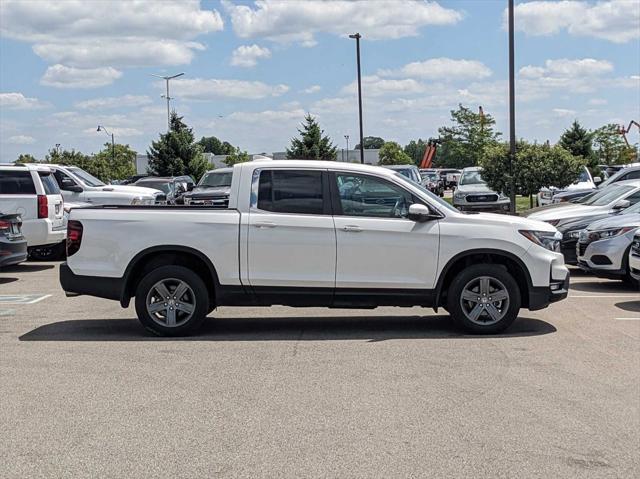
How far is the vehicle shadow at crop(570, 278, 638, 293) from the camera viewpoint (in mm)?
12734

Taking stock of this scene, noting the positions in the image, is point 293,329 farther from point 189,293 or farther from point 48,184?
point 48,184

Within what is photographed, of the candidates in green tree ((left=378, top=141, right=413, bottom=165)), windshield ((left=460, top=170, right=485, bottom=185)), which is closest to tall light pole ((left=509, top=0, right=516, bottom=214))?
windshield ((left=460, top=170, right=485, bottom=185))

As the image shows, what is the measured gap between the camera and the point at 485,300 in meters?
9.05

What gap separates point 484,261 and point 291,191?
2290 mm

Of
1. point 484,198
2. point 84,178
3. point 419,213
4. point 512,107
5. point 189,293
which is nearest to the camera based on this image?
point 419,213

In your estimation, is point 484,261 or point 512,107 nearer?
point 484,261

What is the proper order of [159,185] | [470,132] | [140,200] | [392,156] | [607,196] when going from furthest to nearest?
[392,156], [470,132], [159,185], [140,200], [607,196]

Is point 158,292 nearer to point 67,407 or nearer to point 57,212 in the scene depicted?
point 67,407

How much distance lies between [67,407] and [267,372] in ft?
6.04

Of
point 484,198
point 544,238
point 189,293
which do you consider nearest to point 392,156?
point 484,198

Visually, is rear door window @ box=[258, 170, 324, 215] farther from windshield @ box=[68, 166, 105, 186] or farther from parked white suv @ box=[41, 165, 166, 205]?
windshield @ box=[68, 166, 105, 186]

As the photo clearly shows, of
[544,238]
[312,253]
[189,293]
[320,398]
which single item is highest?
[544,238]

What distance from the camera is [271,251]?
29.2 feet

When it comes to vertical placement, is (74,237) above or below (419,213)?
below
